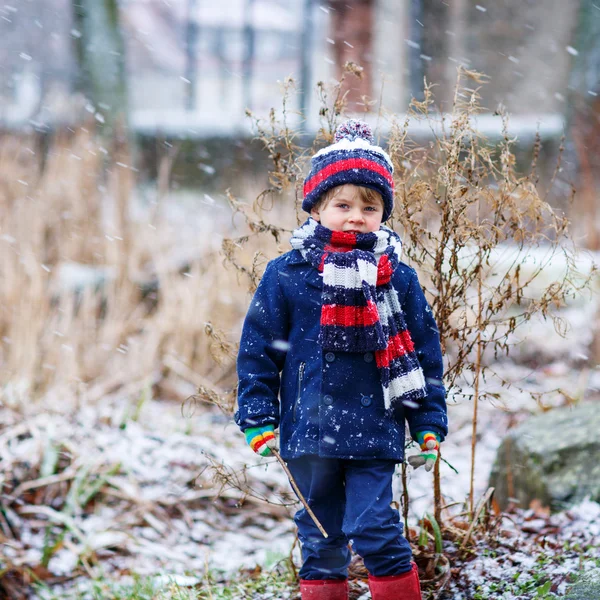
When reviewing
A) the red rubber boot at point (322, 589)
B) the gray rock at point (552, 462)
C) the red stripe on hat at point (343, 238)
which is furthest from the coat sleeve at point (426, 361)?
the gray rock at point (552, 462)

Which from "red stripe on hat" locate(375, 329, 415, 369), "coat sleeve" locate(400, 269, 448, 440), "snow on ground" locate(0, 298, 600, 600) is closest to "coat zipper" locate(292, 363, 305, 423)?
"red stripe on hat" locate(375, 329, 415, 369)

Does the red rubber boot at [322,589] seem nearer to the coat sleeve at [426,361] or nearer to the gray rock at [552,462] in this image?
the coat sleeve at [426,361]

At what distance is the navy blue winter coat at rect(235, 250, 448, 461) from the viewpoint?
2182 mm

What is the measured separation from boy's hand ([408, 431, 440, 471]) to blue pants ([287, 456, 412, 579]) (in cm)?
7

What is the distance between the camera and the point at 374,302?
2170mm

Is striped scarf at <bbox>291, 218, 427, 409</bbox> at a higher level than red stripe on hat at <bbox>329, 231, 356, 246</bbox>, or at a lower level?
lower

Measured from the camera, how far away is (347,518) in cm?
222

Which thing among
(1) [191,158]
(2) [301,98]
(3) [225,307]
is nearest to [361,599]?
(3) [225,307]

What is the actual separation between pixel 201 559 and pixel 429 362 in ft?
6.40

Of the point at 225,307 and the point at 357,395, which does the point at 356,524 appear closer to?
the point at 357,395

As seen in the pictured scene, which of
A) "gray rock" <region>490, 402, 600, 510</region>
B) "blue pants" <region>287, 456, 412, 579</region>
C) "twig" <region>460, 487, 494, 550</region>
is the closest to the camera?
"blue pants" <region>287, 456, 412, 579</region>

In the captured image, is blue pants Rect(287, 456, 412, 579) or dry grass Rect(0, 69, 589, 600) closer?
blue pants Rect(287, 456, 412, 579)

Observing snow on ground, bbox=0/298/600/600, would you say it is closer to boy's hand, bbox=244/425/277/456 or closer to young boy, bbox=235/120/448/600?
young boy, bbox=235/120/448/600

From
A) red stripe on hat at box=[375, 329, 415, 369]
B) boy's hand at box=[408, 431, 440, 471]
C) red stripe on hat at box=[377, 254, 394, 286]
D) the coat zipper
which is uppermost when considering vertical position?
red stripe on hat at box=[377, 254, 394, 286]
